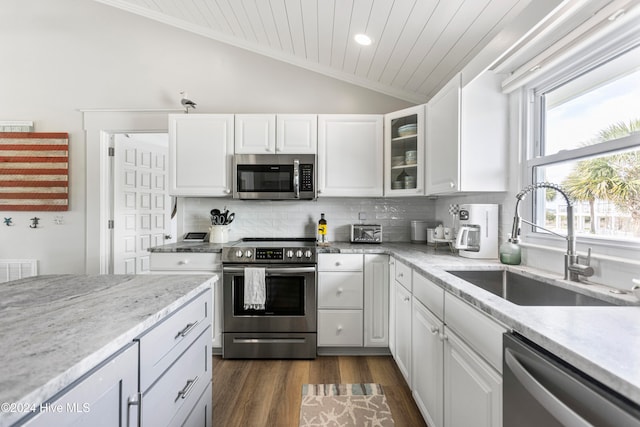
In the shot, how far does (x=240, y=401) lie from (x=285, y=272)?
2.99 feet

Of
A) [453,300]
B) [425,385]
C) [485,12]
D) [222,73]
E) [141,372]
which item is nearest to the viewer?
[141,372]

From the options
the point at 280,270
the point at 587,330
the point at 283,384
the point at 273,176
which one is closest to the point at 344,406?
the point at 283,384

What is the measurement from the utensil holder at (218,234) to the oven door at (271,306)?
449 mm

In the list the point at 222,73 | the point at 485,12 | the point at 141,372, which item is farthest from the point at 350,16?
the point at 141,372

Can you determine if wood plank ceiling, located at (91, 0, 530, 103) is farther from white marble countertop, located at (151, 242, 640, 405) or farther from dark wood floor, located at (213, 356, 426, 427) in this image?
dark wood floor, located at (213, 356, 426, 427)

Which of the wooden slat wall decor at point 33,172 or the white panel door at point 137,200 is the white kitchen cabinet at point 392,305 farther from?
the wooden slat wall decor at point 33,172

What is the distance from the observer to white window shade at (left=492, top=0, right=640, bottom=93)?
1.13 meters

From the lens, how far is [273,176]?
2.60m

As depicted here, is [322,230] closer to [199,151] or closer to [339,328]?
[339,328]

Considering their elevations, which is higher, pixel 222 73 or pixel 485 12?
pixel 222 73

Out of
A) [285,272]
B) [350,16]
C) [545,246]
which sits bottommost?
[285,272]

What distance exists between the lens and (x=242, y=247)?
2.34 m

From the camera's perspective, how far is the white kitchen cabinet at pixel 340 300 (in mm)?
2354

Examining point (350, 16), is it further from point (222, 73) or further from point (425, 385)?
point (425, 385)
